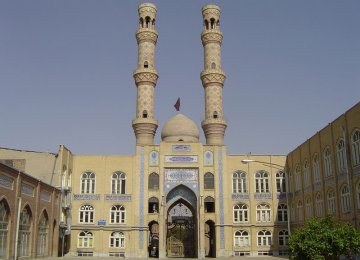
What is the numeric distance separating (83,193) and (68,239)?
4236mm

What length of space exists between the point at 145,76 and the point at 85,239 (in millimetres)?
16937

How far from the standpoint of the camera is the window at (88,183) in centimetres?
4306

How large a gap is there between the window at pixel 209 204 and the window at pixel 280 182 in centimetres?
615

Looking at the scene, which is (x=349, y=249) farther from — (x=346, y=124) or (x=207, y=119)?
(x=207, y=119)

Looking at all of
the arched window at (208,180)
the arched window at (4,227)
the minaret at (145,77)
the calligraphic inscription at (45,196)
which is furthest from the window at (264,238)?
the arched window at (4,227)

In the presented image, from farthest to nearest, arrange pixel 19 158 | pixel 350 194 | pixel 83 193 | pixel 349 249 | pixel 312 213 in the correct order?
pixel 83 193
pixel 19 158
pixel 312 213
pixel 350 194
pixel 349 249

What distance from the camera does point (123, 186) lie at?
43.2 metres

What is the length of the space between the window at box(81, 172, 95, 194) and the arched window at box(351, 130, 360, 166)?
23.7m

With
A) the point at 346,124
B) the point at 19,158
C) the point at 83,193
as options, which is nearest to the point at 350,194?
the point at 346,124

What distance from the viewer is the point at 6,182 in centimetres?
2852

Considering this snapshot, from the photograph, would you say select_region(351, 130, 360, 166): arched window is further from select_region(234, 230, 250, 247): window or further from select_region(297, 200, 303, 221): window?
select_region(234, 230, 250, 247): window

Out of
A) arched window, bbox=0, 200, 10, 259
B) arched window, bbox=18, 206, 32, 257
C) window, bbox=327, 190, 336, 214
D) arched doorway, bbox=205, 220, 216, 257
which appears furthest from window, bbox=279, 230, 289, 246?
arched window, bbox=0, 200, 10, 259

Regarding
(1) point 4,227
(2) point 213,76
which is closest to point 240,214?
(2) point 213,76

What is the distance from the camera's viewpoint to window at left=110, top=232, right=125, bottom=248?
138ft
